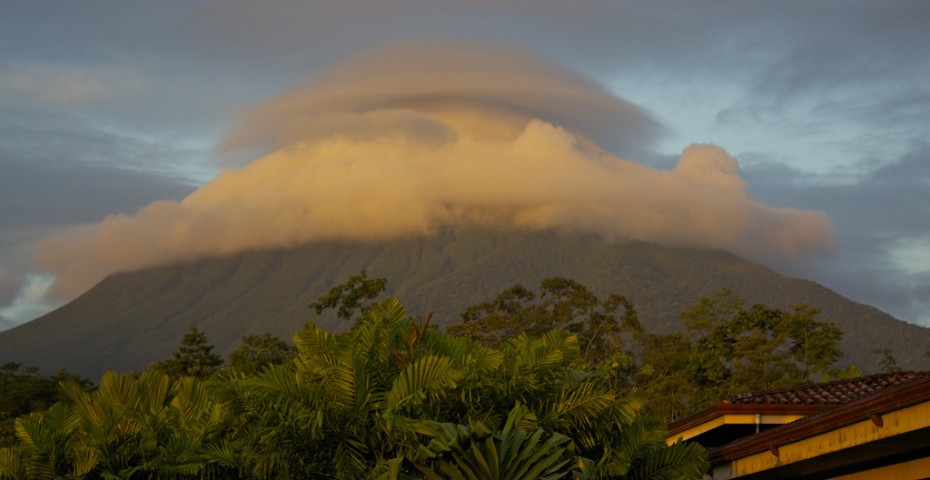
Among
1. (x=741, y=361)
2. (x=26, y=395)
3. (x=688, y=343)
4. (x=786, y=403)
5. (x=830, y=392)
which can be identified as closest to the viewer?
A: (x=786, y=403)

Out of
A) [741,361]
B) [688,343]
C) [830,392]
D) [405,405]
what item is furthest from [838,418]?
[688,343]

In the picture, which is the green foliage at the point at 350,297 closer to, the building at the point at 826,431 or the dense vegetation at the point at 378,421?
the building at the point at 826,431

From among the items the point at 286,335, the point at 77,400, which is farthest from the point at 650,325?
the point at 77,400

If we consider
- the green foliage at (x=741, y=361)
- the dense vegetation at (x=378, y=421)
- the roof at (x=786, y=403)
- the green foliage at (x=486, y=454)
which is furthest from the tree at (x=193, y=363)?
the green foliage at (x=486, y=454)

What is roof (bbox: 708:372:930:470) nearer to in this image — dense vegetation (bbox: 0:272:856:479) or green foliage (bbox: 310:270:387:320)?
dense vegetation (bbox: 0:272:856:479)

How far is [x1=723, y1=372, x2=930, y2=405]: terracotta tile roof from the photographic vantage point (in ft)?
61.1

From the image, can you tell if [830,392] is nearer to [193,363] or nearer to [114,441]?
[114,441]

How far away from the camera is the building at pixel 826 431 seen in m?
12.6

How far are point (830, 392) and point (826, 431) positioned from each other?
5.72 m

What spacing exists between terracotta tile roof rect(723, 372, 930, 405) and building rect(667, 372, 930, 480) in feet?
0.05

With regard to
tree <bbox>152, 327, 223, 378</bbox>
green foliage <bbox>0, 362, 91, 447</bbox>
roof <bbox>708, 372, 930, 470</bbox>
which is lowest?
roof <bbox>708, 372, 930, 470</bbox>

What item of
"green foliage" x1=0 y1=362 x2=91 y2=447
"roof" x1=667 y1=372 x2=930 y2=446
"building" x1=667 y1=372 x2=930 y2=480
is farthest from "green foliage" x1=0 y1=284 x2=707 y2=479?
"green foliage" x1=0 y1=362 x2=91 y2=447

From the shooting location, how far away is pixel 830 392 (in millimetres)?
19438

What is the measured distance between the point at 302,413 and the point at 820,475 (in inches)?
271
